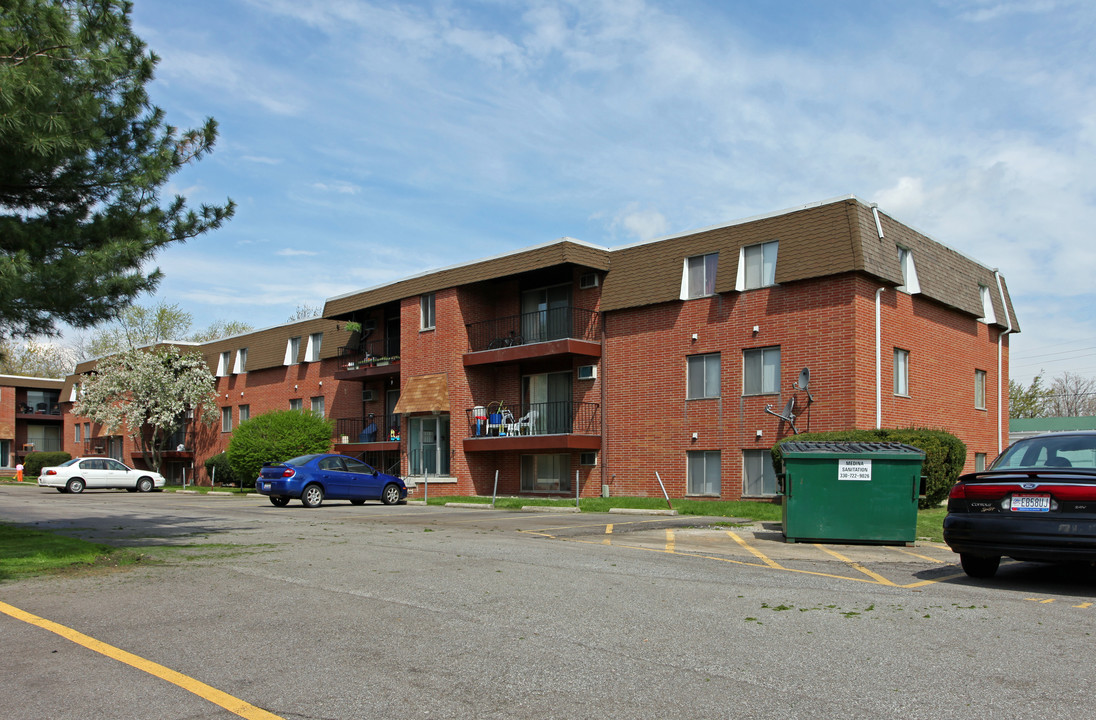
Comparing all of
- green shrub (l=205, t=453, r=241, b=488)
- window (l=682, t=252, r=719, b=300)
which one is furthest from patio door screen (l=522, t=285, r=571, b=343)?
green shrub (l=205, t=453, r=241, b=488)

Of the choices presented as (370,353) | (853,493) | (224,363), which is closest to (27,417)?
(224,363)

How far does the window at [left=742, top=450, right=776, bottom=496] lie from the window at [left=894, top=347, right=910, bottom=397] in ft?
12.7

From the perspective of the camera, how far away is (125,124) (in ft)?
39.2

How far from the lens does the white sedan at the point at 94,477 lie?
119 feet

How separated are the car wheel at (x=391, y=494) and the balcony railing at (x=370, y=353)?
9450 mm

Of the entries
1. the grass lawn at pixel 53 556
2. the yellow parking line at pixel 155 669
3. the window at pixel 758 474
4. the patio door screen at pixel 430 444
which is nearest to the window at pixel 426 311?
the patio door screen at pixel 430 444

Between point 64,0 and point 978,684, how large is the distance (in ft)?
38.8

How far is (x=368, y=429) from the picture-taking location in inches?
1437

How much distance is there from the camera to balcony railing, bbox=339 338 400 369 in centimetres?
3509

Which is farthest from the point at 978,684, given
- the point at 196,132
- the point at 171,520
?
the point at 171,520

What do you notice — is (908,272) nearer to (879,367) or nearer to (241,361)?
(879,367)

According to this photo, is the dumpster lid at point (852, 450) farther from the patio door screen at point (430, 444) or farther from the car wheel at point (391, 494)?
the patio door screen at point (430, 444)

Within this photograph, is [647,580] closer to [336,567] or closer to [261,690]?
[336,567]

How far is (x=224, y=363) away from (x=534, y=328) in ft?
78.7
